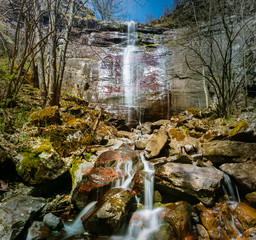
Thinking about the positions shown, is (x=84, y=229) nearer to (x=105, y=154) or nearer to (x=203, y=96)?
(x=105, y=154)

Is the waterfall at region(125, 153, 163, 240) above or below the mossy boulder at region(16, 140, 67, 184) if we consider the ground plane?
below

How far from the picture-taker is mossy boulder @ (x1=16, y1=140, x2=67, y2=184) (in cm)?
323

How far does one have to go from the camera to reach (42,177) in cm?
334

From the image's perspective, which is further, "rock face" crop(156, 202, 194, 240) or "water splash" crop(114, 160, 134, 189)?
"water splash" crop(114, 160, 134, 189)

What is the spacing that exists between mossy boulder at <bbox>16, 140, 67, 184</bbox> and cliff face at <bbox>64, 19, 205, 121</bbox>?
5.65m

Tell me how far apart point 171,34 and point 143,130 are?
10.3 m

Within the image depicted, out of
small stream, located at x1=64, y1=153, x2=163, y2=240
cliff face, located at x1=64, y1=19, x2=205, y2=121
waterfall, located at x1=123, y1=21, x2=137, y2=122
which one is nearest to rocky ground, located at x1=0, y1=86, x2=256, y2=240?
small stream, located at x1=64, y1=153, x2=163, y2=240

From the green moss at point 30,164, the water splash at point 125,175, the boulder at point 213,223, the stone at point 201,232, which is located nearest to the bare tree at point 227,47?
the water splash at point 125,175

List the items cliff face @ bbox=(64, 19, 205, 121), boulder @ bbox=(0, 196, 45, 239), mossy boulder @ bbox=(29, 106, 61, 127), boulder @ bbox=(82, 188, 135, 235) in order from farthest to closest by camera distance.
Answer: cliff face @ bbox=(64, 19, 205, 121) → mossy boulder @ bbox=(29, 106, 61, 127) → boulder @ bbox=(82, 188, 135, 235) → boulder @ bbox=(0, 196, 45, 239)

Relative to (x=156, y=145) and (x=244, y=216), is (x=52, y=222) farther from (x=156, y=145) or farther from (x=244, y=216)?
(x=244, y=216)

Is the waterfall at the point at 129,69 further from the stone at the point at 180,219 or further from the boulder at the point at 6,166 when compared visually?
the boulder at the point at 6,166

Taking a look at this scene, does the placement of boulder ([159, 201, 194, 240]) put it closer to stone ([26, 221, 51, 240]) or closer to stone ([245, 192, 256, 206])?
stone ([245, 192, 256, 206])

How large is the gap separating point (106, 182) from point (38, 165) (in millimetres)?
1745

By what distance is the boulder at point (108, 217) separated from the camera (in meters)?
2.84
